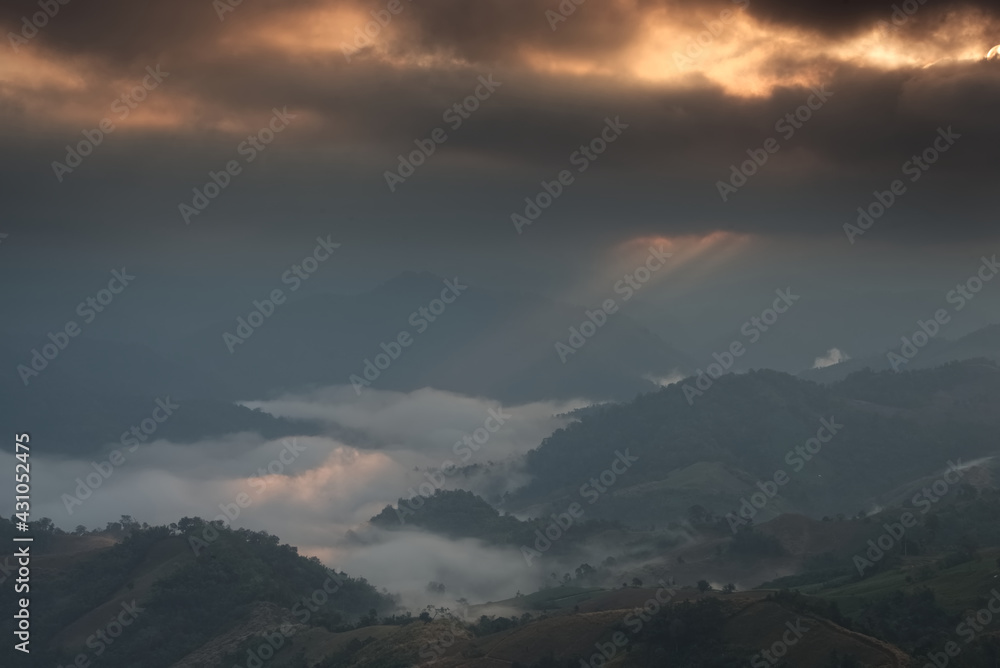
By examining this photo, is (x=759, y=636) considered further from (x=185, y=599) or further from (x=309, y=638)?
(x=185, y=599)

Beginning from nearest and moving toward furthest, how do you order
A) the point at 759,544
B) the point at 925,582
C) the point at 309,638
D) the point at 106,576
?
the point at 925,582 < the point at 309,638 < the point at 106,576 < the point at 759,544

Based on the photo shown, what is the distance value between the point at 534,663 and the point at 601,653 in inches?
267

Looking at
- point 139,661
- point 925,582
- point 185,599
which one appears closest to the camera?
point 925,582

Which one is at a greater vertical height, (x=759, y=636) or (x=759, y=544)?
(x=759, y=544)

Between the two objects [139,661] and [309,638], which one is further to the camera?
[139,661]

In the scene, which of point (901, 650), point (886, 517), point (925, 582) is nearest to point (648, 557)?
point (886, 517)

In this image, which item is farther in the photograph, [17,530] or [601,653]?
[17,530]

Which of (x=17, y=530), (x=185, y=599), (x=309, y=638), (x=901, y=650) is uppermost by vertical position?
(x=17, y=530)

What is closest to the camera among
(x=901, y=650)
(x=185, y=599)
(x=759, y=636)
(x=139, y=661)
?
(x=901, y=650)

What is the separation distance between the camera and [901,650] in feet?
276

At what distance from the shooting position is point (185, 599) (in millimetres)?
147000

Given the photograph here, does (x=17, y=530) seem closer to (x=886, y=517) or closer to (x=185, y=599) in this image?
(x=185, y=599)

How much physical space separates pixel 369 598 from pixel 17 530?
67.5 meters

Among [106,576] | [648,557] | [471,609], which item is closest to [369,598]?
[471,609]
